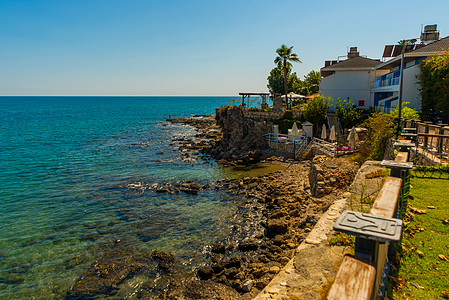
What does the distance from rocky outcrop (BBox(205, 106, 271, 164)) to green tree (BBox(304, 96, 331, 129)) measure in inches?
231

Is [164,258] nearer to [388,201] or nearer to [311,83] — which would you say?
[388,201]

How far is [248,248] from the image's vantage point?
553 inches

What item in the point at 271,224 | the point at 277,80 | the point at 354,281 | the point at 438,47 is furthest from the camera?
the point at 277,80

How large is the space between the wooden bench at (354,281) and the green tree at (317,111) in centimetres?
3459

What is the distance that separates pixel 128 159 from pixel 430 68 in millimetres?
34829

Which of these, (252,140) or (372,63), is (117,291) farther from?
(372,63)

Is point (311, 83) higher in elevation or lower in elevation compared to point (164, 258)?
higher

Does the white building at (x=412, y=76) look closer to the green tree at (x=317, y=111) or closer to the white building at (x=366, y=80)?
the white building at (x=366, y=80)

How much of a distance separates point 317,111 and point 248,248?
26.3 meters

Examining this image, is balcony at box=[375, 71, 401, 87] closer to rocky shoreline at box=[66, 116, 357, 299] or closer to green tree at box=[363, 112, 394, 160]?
rocky shoreline at box=[66, 116, 357, 299]

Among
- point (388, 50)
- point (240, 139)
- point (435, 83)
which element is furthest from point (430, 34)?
point (240, 139)

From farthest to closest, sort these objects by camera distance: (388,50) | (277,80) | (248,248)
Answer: (277,80)
(388,50)
(248,248)

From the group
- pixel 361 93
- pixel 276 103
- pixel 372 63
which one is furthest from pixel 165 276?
pixel 372 63

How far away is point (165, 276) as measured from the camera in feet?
40.7
